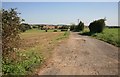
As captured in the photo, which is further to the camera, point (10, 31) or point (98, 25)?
point (98, 25)

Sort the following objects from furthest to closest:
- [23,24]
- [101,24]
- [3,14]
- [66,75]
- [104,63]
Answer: [101,24], [104,63], [23,24], [3,14], [66,75]

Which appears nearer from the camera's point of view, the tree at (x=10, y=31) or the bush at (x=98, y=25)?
the tree at (x=10, y=31)

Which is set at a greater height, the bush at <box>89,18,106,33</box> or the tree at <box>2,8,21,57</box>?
the tree at <box>2,8,21,57</box>

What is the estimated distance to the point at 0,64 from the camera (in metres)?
10.3

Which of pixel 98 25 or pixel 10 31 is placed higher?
pixel 10 31

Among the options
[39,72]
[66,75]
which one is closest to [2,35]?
[39,72]

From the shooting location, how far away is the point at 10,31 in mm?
11102

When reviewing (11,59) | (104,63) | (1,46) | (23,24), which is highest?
(23,24)

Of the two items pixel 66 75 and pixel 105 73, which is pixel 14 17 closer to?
pixel 66 75

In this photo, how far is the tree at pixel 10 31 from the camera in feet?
35.7

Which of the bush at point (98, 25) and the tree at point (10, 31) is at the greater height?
the tree at point (10, 31)

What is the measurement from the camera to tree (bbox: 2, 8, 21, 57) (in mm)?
10875

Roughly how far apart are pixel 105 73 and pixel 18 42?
4339 millimetres

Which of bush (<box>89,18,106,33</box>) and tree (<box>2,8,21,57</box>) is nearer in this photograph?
tree (<box>2,8,21,57</box>)
